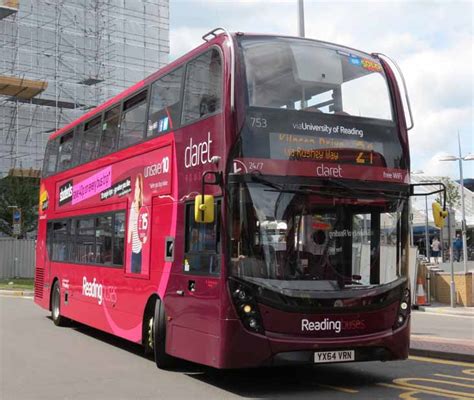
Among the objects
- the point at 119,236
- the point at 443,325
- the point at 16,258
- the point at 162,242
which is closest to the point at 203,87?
the point at 162,242

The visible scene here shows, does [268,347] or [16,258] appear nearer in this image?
[268,347]

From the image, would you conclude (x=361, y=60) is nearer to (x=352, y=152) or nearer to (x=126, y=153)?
(x=352, y=152)

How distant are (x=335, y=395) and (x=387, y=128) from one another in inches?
133

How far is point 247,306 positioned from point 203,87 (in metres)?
2.97

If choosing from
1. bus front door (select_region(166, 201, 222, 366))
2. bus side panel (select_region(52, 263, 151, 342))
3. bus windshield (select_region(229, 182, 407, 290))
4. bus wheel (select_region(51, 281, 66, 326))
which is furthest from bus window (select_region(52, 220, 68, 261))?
bus windshield (select_region(229, 182, 407, 290))

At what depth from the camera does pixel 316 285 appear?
789cm

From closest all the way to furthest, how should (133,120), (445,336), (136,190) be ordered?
(136,190)
(133,120)
(445,336)

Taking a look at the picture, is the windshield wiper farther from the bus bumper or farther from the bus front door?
the bus bumper

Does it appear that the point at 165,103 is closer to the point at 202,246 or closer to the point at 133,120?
the point at 133,120

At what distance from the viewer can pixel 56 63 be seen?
4831 centimetres

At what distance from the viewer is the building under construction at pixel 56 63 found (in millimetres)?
46375

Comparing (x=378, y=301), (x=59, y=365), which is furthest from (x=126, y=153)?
(x=378, y=301)

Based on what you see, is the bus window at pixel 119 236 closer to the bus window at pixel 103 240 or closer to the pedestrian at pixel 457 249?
the bus window at pixel 103 240

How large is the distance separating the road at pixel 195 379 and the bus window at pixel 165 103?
3507mm
